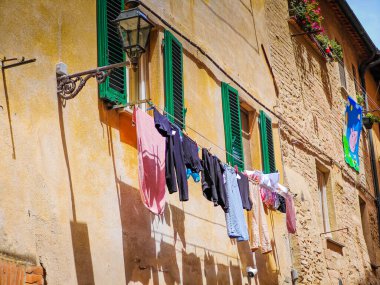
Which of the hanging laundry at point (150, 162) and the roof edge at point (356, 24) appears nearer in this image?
the hanging laundry at point (150, 162)

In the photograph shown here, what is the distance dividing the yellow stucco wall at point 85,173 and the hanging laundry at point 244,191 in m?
0.52

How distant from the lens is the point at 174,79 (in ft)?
28.7

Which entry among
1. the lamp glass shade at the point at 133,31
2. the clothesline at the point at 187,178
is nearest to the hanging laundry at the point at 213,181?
the clothesline at the point at 187,178

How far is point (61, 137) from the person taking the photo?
255 inches

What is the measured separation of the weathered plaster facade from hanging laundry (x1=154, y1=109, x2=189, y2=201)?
0.55 metres

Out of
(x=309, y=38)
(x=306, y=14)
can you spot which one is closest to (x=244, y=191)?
(x=306, y=14)

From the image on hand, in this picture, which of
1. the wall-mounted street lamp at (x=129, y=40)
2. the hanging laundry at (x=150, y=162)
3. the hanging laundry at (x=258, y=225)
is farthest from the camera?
the hanging laundry at (x=258, y=225)

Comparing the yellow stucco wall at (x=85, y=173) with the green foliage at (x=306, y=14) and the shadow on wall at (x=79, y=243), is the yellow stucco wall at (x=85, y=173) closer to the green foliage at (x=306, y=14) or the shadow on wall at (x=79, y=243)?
the shadow on wall at (x=79, y=243)

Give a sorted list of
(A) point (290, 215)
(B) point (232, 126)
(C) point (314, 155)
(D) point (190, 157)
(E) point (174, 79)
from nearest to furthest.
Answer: (D) point (190, 157)
(E) point (174, 79)
(B) point (232, 126)
(A) point (290, 215)
(C) point (314, 155)

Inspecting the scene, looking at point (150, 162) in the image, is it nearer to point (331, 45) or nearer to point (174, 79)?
point (174, 79)

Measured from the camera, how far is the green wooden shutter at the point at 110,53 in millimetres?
7266

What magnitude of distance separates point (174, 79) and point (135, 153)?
4.56 ft

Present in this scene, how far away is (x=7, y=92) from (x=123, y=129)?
1907 mm

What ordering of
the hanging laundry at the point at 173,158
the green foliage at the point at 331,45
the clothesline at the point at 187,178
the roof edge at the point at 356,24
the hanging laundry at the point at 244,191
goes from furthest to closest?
the roof edge at the point at 356,24 < the green foliage at the point at 331,45 < the hanging laundry at the point at 244,191 < the hanging laundry at the point at 173,158 < the clothesline at the point at 187,178
